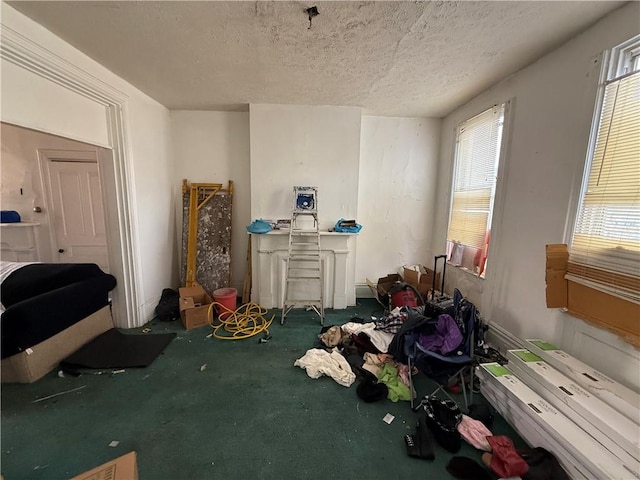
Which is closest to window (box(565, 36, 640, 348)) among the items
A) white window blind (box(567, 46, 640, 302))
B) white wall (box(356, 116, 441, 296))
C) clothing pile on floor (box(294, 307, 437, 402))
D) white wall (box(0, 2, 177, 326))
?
white window blind (box(567, 46, 640, 302))

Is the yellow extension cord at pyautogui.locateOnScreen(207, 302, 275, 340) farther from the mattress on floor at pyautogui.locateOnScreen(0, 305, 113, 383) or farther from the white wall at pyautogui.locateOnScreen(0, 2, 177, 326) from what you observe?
the mattress on floor at pyautogui.locateOnScreen(0, 305, 113, 383)

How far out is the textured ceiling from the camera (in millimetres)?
1556

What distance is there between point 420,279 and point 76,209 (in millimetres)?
4610

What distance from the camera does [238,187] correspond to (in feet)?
11.8

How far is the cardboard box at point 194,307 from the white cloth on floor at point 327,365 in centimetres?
138

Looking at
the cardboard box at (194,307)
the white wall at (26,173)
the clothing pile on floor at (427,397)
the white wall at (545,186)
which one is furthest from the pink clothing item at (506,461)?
the white wall at (26,173)

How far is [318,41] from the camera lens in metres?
1.87

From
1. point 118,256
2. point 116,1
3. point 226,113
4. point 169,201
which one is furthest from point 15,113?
point 226,113

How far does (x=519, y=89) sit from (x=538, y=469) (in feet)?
9.24

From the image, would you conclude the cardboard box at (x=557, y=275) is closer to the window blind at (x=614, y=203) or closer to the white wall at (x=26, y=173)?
the window blind at (x=614, y=203)

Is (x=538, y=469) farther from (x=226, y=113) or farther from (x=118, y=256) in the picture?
(x=226, y=113)

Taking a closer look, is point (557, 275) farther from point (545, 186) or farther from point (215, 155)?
point (215, 155)

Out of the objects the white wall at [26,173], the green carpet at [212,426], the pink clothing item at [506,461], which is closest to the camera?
the pink clothing item at [506,461]

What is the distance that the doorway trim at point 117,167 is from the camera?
192cm
